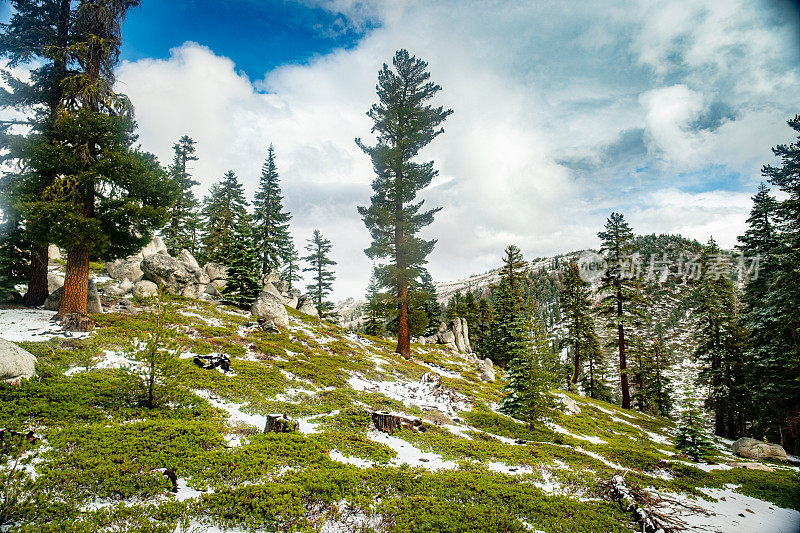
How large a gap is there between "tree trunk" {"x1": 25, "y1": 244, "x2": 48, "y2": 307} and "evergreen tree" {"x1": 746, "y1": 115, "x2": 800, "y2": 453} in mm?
39091

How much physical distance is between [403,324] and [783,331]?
23.2m

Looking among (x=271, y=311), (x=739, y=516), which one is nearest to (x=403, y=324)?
(x=271, y=311)

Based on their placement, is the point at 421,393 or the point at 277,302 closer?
→ the point at 421,393

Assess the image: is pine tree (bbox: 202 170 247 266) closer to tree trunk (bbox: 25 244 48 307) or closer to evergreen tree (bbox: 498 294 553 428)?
tree trunk (bbox: 25 244 48 307)

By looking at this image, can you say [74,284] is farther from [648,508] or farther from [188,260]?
[648,508]

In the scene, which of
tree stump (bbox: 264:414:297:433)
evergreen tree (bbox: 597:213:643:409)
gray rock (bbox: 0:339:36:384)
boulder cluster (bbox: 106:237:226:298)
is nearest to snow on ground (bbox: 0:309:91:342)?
gray rock (bbox: 0:339:36:384)

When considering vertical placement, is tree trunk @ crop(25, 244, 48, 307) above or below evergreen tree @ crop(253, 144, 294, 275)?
below

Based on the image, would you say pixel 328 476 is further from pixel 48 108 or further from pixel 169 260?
pixel 169 260

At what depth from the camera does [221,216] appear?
1732 inches

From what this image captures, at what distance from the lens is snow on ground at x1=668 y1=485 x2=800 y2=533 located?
7043 millimetres

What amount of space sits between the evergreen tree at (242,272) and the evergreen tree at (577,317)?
33.2 meters

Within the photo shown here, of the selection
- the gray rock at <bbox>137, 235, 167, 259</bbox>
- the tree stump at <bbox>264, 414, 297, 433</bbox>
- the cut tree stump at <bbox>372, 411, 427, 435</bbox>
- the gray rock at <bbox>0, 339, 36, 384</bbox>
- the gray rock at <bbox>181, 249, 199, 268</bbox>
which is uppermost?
the gray rock at <bbox>137, 235, 167, 259</bbox>

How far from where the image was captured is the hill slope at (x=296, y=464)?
5207 millimetres

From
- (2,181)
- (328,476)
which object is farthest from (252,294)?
(328,476)
